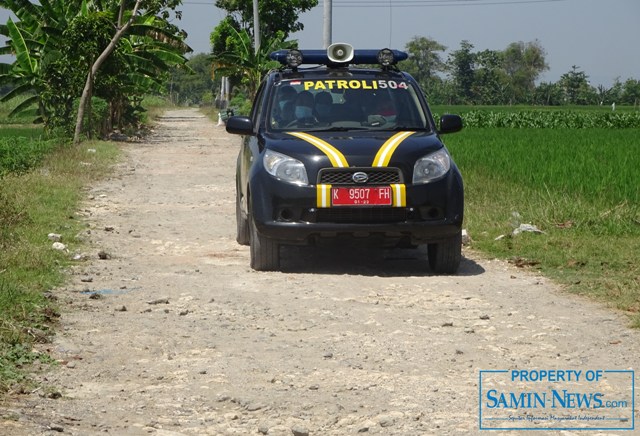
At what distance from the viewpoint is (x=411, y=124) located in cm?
1098

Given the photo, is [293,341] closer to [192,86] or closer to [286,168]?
[286,168]

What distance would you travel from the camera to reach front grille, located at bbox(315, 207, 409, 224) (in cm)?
979

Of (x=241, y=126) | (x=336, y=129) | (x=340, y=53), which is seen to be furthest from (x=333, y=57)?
(x=241, y=126)

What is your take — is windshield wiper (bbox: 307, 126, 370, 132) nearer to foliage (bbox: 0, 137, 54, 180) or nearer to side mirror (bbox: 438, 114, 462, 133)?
side mirror (bbox: 438, 114, 462, 133)

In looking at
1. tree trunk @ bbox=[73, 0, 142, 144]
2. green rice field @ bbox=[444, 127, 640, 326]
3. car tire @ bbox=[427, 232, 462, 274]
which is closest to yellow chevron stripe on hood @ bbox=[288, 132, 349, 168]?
car tire @ bbox=[427, 232, 462, 274]

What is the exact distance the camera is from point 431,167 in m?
10.0

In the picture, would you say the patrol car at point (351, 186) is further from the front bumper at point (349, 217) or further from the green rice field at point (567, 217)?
the green rice field at point (567, 217)

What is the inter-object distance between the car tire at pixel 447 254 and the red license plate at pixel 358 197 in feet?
2.33

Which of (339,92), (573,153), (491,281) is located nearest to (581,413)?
(491,281)

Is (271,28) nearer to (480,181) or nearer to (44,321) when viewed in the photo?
(480,181)

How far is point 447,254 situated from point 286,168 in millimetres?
1576

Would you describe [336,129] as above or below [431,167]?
above

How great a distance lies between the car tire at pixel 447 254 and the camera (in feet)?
33.2

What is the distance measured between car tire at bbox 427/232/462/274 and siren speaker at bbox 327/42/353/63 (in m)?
2.32
